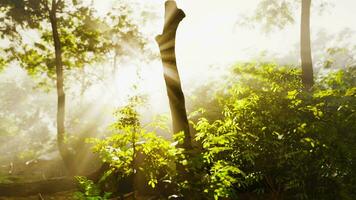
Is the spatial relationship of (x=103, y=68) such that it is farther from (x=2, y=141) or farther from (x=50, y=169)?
(x=2, y=141)

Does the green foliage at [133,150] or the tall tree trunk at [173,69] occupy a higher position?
the tall tree trunk at [173,69]

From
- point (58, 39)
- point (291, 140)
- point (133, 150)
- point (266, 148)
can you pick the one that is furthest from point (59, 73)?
point (291, 140)

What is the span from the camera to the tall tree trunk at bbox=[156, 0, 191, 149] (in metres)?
6.71

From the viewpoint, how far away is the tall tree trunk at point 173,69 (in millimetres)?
6715

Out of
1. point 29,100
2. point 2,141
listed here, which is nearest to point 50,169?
point 2,141

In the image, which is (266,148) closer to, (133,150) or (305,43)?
(133,150)

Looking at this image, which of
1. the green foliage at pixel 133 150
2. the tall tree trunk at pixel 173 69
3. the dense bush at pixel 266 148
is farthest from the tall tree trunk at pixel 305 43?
the green foliage at pixel 133 150

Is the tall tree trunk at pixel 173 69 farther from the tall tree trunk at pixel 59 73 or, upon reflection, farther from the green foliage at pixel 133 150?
the tall tree trunk at pixel 59 73

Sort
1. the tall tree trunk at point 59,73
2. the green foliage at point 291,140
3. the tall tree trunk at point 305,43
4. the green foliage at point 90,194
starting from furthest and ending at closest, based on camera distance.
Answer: the tall tree trunk at point 59,73 → the tall tree trunk at point 305,43 → the green foliage at point 291,140 → the green foliage at point 90,194

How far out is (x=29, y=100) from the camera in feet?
271

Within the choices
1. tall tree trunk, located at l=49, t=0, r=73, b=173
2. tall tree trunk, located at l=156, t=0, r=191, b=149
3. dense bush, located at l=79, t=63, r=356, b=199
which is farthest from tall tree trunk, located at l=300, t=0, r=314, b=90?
tall tree trunk, located at l=49, t=0, r=73, b=173

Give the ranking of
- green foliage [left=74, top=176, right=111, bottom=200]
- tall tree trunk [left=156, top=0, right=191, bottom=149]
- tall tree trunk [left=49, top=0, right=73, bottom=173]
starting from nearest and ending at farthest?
green foliage [left=74, top=176, right=111, bottom=200] < tall tree trunk [left=156, top=0, right=191, bottom=149] < tall tree trunk [left=49, top=0, right=73, bottom=173]

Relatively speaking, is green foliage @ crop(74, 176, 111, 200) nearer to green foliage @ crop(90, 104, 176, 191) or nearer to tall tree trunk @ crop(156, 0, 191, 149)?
green foliage @ crop(90, 104, 176, 191)

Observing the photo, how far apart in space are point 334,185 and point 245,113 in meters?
1.95
